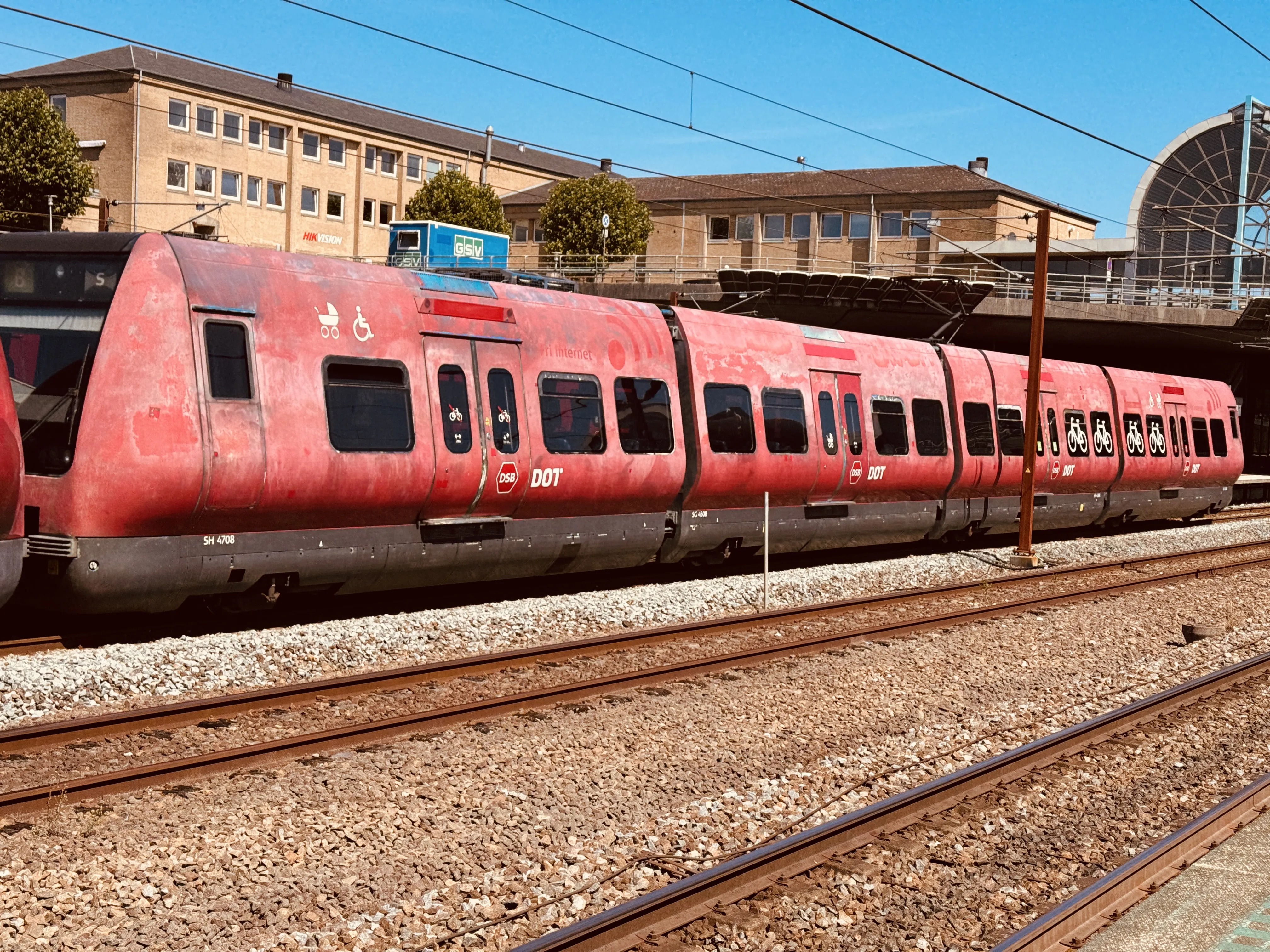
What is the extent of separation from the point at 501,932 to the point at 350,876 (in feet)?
3.10

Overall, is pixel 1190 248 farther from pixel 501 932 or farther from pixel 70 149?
Result: pixel 501 932

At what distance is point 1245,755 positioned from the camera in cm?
919

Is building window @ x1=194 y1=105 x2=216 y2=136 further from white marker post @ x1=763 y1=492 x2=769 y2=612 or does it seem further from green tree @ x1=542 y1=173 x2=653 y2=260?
white marker post @ x1=763 y1=492 x2=769 y2=612

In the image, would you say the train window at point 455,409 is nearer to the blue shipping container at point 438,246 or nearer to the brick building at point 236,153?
the blue shipping container at point 438,246

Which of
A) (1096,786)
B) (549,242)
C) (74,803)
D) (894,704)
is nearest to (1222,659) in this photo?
(894,704)

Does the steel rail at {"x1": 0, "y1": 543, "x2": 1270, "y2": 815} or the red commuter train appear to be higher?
the red commuter train

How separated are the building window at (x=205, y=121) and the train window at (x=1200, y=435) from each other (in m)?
49.9

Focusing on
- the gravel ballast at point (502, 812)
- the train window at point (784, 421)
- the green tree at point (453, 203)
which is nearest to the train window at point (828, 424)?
the train window at point (784, 421)

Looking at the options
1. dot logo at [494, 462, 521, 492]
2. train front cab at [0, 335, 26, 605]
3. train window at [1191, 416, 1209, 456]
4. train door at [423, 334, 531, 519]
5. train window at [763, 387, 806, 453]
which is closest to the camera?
train front cab at [0, 335, 26, 605]

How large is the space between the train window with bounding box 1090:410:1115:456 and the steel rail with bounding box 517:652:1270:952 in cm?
1550

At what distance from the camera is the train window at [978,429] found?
2094 centimetres

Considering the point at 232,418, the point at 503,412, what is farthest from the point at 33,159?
the point at 232,418

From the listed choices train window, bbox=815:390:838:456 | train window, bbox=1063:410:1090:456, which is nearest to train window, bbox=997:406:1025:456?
train window, bbox=1063:410:1090:456

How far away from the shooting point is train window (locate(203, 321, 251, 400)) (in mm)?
10594
